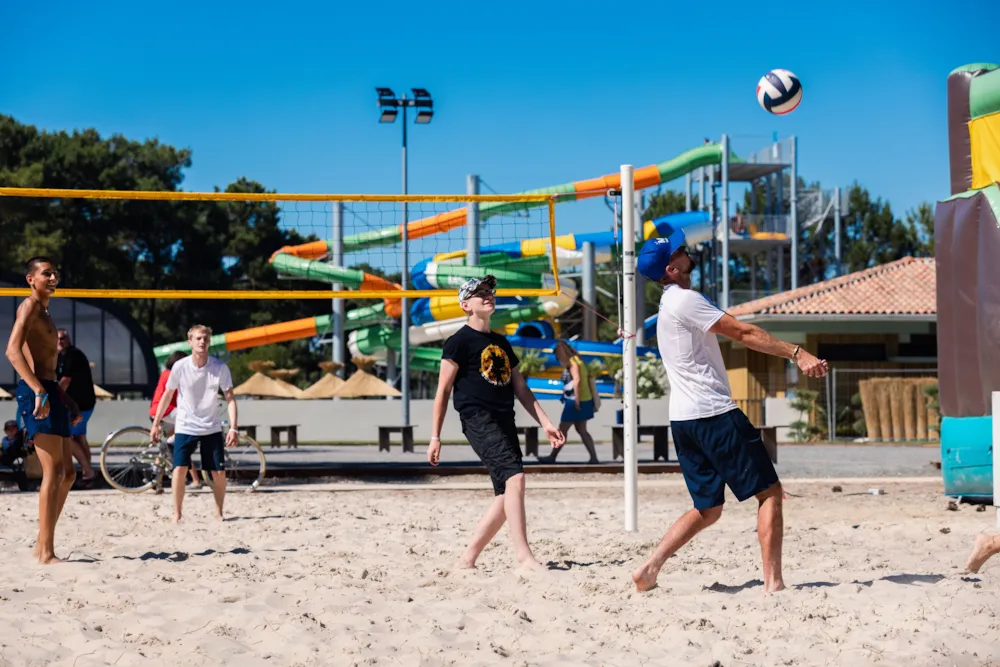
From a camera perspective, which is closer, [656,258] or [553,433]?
[656,258]

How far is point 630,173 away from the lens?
343 inches

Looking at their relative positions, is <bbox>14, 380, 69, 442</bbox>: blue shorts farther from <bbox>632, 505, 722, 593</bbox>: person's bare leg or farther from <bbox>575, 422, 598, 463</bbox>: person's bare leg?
A: <bbox>575, 422, 598, 463</bbox>: person's bare leg

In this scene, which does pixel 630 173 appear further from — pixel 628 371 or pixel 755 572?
pixel 755 572

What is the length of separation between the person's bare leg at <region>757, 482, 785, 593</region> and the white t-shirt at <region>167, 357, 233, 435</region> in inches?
184

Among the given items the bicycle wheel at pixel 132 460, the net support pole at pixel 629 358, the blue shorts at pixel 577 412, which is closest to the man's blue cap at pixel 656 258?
the net support pole at pixel 629 358

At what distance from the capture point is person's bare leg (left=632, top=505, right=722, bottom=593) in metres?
5.44

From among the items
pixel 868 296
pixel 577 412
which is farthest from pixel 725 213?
pixel 577 412

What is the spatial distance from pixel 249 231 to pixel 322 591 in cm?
5190

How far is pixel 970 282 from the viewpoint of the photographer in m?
9.50

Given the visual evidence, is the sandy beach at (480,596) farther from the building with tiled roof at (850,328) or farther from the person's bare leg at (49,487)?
the building with tiled roof at (850,328)

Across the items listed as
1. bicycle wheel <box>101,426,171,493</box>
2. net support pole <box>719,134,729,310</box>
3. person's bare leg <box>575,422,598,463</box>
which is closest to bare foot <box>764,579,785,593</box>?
bicycle wheel <box>101,426,171,493</box>

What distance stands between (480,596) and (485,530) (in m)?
0.79

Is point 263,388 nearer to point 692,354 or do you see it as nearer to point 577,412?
point 577,412

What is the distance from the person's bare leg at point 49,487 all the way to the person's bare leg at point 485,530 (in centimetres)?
215
